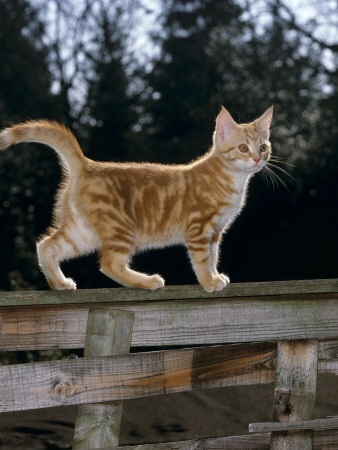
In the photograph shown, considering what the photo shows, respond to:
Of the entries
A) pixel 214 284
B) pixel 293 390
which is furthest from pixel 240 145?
pixel 293 390

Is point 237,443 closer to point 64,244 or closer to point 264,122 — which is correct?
point 64,244

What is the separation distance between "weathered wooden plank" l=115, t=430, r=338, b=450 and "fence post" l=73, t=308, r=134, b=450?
0.10 meters

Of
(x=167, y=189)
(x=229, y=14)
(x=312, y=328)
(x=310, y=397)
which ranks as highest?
(x=229, y=14)

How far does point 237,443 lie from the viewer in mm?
2949

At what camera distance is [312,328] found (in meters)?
2.94

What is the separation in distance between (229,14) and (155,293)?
703cm

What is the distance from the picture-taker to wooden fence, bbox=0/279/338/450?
2.57 meters

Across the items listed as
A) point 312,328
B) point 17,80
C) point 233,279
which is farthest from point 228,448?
point 17,80

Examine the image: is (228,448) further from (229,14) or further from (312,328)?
(229,14)

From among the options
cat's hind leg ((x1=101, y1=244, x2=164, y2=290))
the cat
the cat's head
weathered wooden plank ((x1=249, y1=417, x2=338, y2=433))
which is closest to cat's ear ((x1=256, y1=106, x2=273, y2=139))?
the cat's head

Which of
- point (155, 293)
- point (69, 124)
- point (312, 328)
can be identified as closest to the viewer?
point (155, 293)

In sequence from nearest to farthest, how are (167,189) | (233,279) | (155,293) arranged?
(155,293) < (167,189) < (233,279)

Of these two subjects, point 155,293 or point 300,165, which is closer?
point 155,293

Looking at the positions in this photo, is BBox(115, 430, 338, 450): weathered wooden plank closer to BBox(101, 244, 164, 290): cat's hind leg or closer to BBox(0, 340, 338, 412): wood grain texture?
BBox(0, 340, 338, 412): wood grain texture
